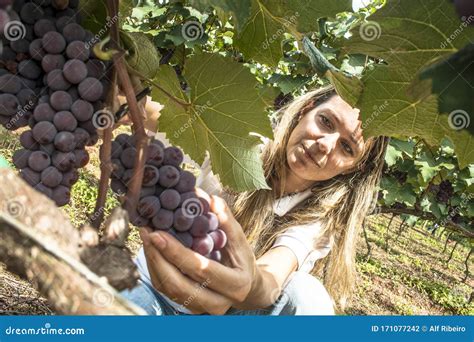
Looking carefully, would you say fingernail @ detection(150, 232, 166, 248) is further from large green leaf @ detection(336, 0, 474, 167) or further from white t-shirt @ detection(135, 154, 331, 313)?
white t-shirt @ detection(135, 154, 331, 313)

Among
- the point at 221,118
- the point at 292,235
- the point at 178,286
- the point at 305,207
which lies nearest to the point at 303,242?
the point at 292,235

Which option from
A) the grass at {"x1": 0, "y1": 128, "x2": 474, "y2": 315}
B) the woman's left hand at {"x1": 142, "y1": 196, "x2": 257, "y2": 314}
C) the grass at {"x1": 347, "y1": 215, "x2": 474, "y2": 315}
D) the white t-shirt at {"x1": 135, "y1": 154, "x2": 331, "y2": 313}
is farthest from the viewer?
the grass at {"x1": 347, "y1": 215, "x2": 474, "y2": 315}

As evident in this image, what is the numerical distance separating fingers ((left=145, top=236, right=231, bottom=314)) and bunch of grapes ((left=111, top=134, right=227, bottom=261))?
5 centimetres

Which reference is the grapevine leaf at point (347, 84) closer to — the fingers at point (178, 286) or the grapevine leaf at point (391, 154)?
the fingers at point (178, 286)

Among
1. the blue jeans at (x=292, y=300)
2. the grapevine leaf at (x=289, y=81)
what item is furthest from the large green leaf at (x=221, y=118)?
the grapevine leaf at (x=289, y=81)

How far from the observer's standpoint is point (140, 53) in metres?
0.64

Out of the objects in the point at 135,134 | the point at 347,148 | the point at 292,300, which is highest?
the point at 135,134

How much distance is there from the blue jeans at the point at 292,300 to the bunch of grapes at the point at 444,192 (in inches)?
100

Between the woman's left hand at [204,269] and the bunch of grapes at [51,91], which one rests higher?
the bunch of grapes at [51,91]

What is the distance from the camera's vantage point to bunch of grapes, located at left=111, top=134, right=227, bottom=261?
20.5 inches

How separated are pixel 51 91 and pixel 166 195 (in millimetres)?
150

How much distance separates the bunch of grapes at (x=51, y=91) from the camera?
1.66 feet

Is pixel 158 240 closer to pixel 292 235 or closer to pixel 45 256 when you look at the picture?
pixel 45 256

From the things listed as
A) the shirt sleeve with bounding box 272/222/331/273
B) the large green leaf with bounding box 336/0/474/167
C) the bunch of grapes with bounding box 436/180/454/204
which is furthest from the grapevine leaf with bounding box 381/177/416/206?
the large green leaf with bounding box 336/0/474/167
